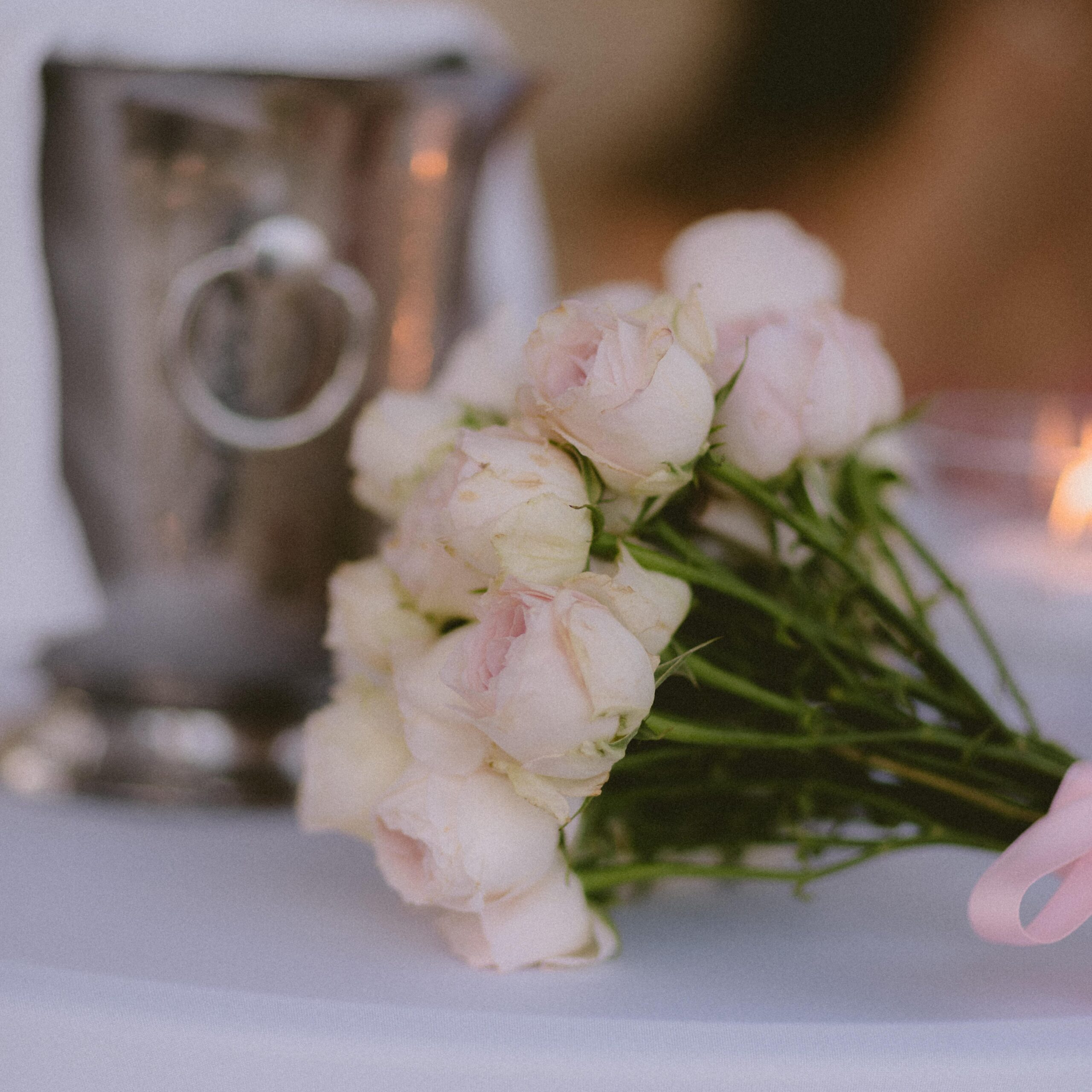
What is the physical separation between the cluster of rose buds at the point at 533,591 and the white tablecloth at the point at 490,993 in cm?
→ 2

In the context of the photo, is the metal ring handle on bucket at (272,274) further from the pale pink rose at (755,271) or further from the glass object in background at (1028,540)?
the glass object in background at (1028,540)

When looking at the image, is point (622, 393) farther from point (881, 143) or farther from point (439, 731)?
point (881, 143)

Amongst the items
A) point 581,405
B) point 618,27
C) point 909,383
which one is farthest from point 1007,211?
point 581,405

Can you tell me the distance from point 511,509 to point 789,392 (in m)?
0.08

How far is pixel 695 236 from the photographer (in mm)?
324

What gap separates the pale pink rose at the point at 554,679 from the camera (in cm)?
20

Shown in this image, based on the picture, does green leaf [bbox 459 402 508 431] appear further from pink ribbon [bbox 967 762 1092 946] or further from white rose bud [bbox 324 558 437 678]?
pink ribbon [bbox 967 762 1092 946]

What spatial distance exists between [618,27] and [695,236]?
808 mm

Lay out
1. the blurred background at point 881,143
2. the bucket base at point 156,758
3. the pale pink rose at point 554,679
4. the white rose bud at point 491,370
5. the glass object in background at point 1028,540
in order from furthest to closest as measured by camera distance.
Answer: the blurred background at point 881,143 → the glass object in background at point 1028,540 → the bucket base at point 156,758 → the white rose bud at point 491,370 → the pale pink rose at point 554,679

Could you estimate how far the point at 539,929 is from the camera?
0.25 metres

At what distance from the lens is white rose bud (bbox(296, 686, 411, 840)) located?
10.3 inches

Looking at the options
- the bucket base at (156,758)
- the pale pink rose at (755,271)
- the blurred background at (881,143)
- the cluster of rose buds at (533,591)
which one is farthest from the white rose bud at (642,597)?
the blurred background at (881,143)

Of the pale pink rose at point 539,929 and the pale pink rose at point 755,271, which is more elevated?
the pale pink rose at point 755,271

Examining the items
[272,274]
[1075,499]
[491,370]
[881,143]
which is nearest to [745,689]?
[491,370]
